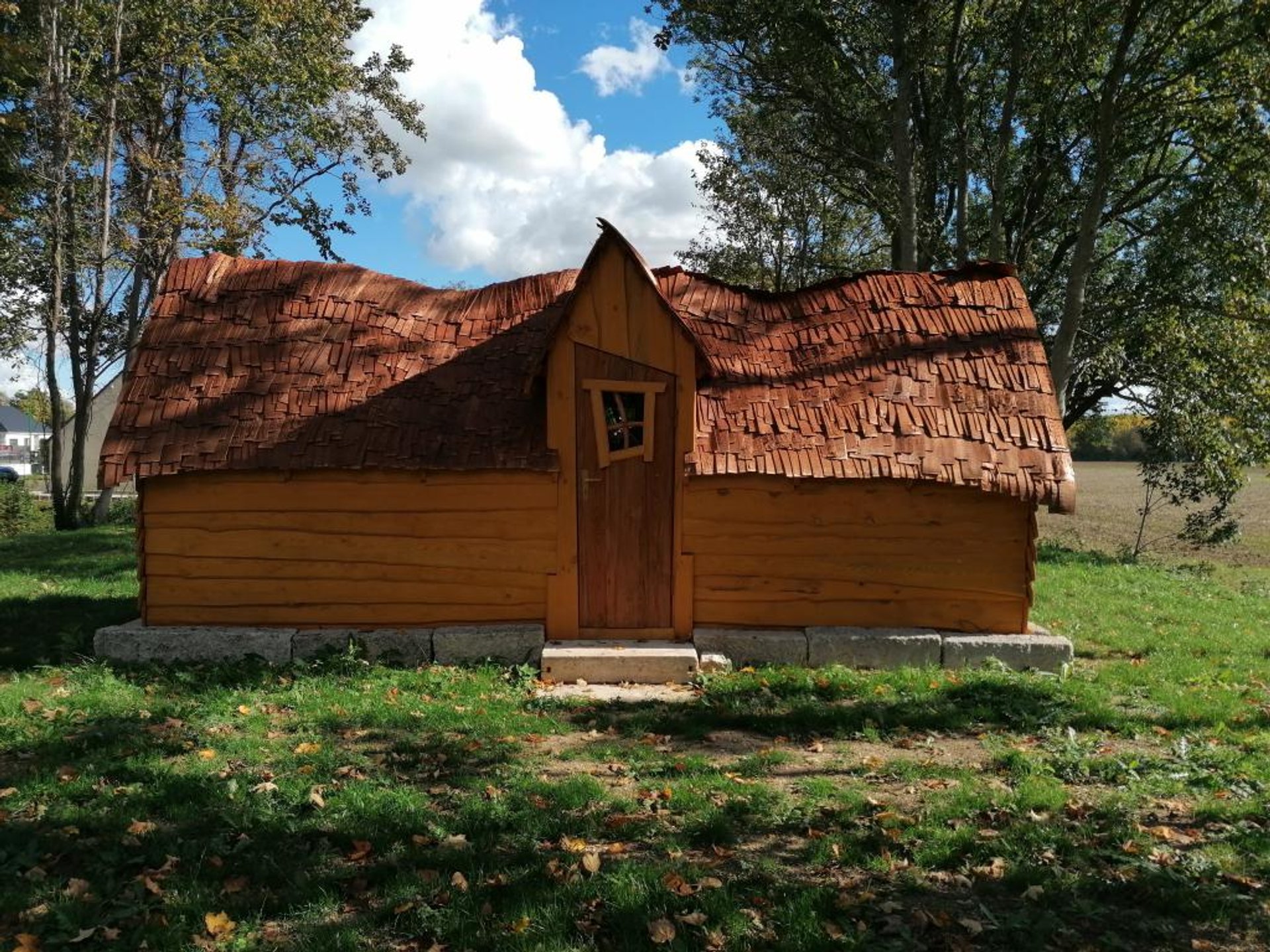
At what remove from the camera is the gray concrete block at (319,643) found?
26.8 feet

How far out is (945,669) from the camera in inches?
322

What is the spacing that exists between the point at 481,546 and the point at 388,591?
1.00m

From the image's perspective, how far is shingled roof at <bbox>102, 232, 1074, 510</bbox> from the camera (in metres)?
8.20

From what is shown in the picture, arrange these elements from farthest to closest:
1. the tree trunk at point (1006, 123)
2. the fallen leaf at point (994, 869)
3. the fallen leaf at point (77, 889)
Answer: the tree trunk at point (1006, 123) → the fallen leaf at point (994, 869) → the fallen leaf at point (77, 889)

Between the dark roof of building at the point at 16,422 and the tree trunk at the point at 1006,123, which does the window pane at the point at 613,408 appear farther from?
the dark roof of building at the point at 16,422

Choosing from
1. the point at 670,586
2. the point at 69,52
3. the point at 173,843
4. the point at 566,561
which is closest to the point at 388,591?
the point at 566,561

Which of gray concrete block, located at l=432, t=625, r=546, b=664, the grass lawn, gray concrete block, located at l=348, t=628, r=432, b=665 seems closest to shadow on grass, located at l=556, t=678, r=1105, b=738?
the grass lawn

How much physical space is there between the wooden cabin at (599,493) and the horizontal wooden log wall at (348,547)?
20 mm

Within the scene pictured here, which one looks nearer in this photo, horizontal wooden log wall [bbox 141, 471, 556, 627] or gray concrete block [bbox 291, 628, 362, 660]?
gray concrete block [bbox 291, 628, 362, 660]

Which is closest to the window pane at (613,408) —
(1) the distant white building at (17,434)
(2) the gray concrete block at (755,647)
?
(2) the gray concrete block at (755,647)

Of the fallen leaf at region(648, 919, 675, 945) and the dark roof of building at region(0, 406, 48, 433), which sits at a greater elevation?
the dark roof of building at region(0, 406, 48, 433)

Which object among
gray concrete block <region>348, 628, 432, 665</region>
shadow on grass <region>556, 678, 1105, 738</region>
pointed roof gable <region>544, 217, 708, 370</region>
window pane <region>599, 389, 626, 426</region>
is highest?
pointed roof gable <region>544, 217, 708, 370</region>

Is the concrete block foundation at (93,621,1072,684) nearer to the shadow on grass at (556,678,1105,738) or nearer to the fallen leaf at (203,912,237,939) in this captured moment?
the shadow on grass at (556,678,1105,738)

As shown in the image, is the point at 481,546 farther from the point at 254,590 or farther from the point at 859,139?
the point at 859,139
